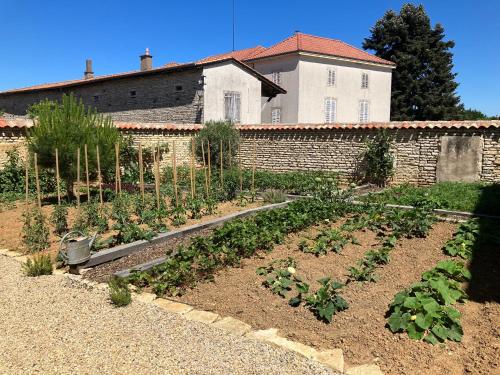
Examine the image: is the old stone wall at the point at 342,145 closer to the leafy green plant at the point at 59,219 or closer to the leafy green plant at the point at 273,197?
the leafy green plant at the point at 273,197

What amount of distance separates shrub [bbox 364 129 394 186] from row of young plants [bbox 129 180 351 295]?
578 cm

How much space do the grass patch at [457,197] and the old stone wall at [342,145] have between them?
3.27ft

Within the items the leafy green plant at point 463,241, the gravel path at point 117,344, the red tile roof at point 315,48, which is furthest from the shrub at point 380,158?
the red tile roof at point 315,48

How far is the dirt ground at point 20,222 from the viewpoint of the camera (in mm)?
6719

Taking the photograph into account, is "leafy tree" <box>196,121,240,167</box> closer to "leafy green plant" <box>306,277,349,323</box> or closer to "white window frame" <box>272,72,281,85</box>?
"white window frame" <box>272,72,281,85</box>

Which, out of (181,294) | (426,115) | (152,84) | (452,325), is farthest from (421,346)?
(426,115)

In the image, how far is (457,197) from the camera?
964 centimetres

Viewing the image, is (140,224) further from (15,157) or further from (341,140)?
(341,140)

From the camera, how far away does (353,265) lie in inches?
211

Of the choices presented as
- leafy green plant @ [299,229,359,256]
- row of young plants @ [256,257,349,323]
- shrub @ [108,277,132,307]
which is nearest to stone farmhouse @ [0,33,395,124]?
leafy green plant @ [299,229,359,256]

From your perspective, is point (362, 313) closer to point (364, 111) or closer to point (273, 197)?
point (273, 197)

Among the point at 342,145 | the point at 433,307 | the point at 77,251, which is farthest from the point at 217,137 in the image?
the point at 433,307

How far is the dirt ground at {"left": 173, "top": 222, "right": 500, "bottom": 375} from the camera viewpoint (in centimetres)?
328

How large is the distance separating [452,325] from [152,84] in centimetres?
1887
